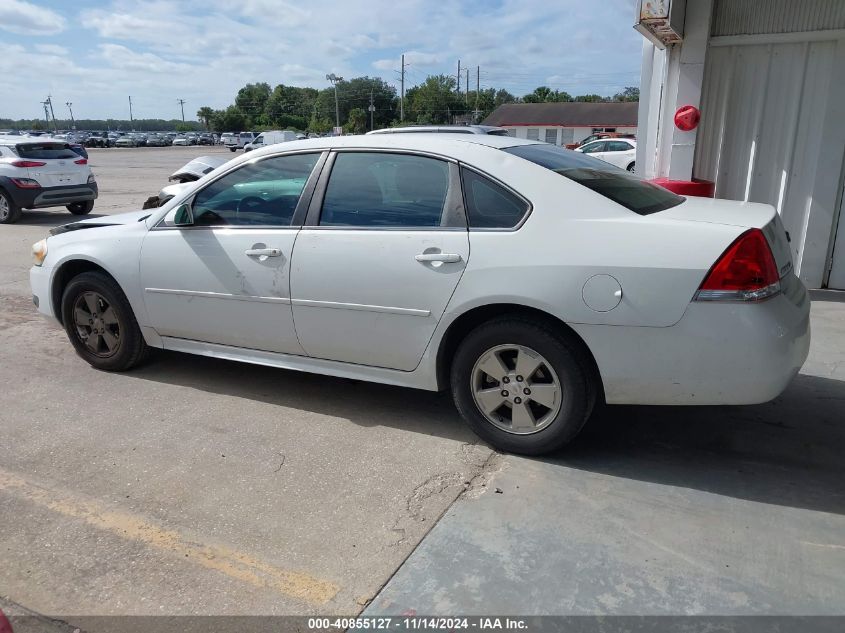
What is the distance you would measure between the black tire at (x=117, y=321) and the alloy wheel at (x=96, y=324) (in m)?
0.02

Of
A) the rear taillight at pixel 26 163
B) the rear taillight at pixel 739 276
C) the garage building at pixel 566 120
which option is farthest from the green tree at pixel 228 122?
the rear taillight at pixel 739 276

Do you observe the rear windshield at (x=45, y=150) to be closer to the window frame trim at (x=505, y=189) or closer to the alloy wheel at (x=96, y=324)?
the alloy wheel at (x=96, y=324)

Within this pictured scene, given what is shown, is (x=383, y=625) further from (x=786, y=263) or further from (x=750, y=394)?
(x=786, y=263)

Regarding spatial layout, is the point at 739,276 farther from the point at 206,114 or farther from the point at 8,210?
the point at 206,114

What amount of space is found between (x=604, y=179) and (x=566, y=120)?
204 ft

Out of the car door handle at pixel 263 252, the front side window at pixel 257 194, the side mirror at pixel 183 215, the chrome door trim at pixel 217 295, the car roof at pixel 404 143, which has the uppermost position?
the car roof at pixel 404 143

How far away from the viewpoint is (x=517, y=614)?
2482 millimetres

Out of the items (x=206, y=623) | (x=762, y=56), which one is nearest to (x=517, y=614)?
(x=206, y=623)

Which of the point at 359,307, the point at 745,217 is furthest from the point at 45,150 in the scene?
the point at 745,217

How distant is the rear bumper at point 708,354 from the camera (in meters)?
3.01

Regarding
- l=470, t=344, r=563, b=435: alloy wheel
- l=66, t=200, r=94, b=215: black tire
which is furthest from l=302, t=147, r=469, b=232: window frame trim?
l=66, t=200, r=94, b=215: black tire

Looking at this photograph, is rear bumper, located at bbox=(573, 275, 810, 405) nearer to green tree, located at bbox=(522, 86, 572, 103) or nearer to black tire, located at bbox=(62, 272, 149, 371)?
black tire, located at bbox=(62, 272, 149, 371)

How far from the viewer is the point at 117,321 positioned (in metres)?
4.77

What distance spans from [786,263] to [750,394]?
0.78 m
